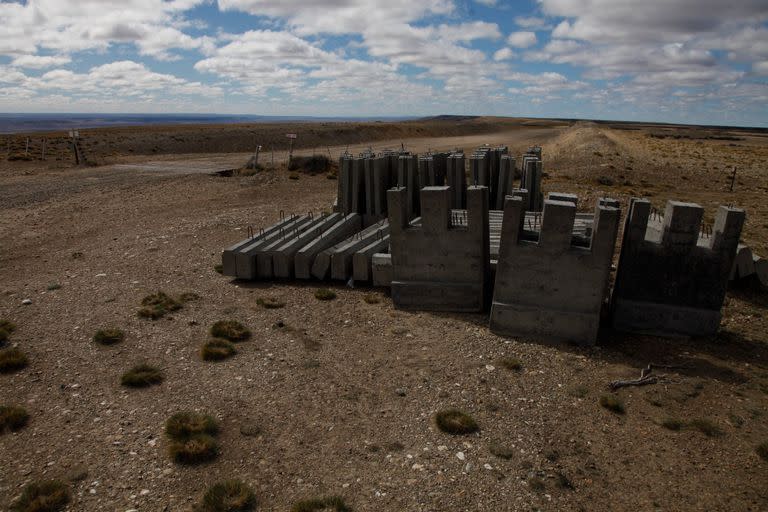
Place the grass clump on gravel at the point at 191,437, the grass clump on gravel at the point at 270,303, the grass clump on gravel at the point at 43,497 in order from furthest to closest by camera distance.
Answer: the grass clump on gravel at the point at 270,303 < the grass clump on gravel at the point at 191,437 < the grass clump on gravel at the point at 43,497

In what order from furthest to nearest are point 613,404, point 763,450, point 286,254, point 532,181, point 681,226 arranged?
point 532,181, point 286,254, point 681,226, point 613,404, point 763,450

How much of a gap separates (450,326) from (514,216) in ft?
6.44

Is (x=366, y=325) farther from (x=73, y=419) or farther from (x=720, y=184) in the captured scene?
(x=720, y=184)

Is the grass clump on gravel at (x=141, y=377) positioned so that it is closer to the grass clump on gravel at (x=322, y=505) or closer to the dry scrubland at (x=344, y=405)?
the dry scrubland at (x=344, y=405)

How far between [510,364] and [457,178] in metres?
6.24

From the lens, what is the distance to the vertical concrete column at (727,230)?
717cm

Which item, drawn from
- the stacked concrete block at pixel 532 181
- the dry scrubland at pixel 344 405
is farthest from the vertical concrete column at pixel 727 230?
the stacked concrete block at pixel 532 181

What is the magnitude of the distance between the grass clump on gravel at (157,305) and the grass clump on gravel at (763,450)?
8114 mm

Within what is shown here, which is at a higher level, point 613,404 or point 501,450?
point 613,404

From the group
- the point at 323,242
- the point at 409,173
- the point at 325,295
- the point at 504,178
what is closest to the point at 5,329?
the point at 325,295

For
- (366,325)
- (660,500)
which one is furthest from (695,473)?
(366,325)

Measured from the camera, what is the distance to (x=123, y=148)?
47938mm

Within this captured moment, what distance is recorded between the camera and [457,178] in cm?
1227

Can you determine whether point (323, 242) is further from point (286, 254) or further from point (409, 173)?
point (409, 173)
